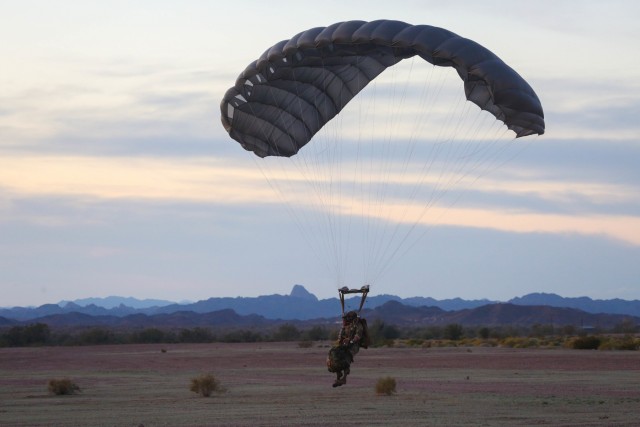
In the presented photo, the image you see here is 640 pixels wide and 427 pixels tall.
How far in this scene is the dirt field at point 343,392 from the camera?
28.7m

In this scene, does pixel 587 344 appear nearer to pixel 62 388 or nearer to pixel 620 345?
pixel 620 345

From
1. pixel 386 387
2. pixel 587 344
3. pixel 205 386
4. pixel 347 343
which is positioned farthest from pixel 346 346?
pixel 587 344

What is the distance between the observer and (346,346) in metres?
24.8

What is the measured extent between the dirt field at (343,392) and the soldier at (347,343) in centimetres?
282

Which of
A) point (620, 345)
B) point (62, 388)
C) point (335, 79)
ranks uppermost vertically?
point (335, 79)

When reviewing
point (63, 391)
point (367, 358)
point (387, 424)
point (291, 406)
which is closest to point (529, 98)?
point (387, 424)

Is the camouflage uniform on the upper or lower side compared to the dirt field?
upper

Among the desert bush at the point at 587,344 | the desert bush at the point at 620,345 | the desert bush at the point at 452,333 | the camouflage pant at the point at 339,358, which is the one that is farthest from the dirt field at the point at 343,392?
the desert bush at the point at 452,333

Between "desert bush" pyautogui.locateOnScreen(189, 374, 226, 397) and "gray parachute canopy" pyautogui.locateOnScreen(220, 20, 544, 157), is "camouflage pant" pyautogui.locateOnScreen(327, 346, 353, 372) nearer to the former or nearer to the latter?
"gray parachute canopy" pyautogui.locateOnScreen(220, 20, 544, 157)

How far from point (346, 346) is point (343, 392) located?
42.7 ft

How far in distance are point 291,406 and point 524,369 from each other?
20774 mm

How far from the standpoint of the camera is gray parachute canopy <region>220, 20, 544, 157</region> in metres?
24.6

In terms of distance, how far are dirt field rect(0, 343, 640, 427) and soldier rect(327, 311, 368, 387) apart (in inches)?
111

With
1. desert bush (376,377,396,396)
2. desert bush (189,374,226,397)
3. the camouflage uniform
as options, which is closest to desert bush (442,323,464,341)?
desert bush (189,374,226,397)
